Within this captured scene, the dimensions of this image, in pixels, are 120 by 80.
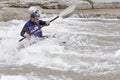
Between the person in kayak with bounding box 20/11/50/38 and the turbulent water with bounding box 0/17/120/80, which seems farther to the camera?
the person in kayak with bounding box 20/11/50/38

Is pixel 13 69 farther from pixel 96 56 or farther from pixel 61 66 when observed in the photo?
pixel 96 56

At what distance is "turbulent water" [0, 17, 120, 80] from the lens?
8680 millimetres

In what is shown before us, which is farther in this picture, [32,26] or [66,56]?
[32,26]

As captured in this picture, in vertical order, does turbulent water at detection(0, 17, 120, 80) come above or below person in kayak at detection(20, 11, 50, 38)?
below

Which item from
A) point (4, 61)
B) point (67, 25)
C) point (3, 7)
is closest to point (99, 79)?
point (4, 61)

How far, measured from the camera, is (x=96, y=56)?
10.4 metres

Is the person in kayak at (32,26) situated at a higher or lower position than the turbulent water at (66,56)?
higher

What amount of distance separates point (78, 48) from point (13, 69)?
303 centimetres

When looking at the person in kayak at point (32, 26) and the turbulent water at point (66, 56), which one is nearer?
the turbulent water at point (66, 56)

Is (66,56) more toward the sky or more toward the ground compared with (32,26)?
more toward the ground

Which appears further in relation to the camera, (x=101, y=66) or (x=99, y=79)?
(x=101, y=66)

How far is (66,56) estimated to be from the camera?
10.5 metres

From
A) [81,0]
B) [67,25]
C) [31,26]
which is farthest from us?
[81,0]

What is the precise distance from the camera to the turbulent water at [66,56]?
8680 mm
